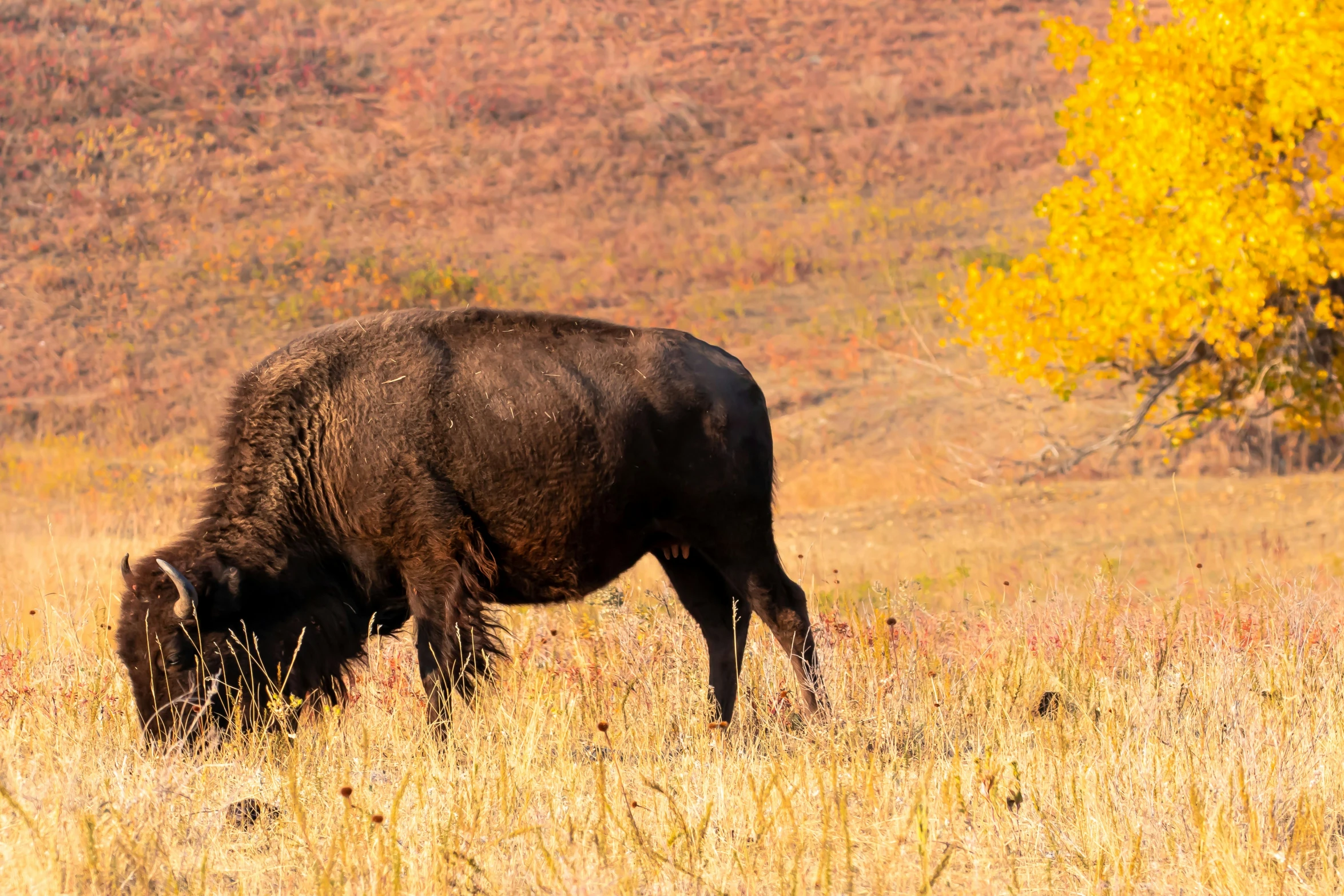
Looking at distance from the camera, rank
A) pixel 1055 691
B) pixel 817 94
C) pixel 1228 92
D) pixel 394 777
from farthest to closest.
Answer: pixel 817 94 → pixel 1228 92 → pixel 1055 691 → pixel 394 777

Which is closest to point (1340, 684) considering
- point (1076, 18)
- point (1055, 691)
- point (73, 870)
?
point (1055, 691)

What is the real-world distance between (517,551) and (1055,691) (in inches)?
99.7

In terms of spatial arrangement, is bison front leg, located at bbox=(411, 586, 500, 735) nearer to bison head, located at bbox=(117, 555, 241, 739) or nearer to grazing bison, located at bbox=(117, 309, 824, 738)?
grazing bison, located at bbox=(117, 309, 824, 738)

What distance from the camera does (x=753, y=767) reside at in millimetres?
4859

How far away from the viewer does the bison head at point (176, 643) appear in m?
5.02

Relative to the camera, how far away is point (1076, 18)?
44000mm

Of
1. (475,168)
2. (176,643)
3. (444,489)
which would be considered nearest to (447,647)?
(444,489)

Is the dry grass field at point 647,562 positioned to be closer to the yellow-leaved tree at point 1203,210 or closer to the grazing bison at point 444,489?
the grazing bison at point 444,489

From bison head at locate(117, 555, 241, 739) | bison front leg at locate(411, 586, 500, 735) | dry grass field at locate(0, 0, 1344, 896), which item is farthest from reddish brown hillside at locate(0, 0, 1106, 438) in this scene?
bison front leg at locate(411, 586, 500, 735)

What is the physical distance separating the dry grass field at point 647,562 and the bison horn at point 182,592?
0.53 metres

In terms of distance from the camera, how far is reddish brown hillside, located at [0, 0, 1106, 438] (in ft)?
86.9

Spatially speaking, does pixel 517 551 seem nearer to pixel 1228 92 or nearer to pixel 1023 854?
pixel 1023 854

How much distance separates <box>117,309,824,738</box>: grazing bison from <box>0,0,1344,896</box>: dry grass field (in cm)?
38

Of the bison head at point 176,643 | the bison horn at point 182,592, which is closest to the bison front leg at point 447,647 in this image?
the bison head at point 176,643
